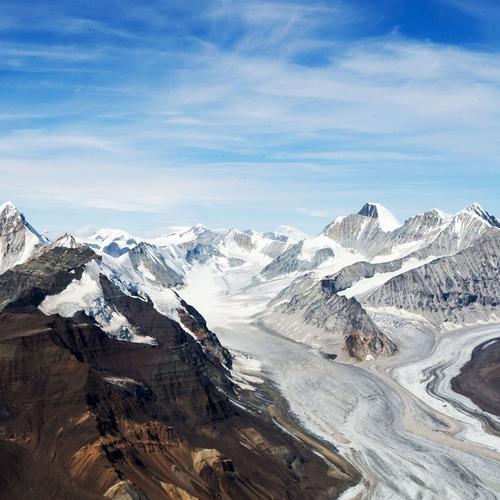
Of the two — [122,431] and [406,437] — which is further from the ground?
[122,431]

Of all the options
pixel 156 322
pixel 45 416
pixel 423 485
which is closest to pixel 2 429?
pixel 45 416

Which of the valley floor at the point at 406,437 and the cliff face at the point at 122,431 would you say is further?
the valley floor at the point at 406,437

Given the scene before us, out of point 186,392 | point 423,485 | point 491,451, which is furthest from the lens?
point 491,451

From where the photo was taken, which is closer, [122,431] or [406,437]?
[122,431]

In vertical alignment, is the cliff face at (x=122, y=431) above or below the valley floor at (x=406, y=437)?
above

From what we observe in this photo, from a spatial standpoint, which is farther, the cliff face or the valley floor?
the valley floor

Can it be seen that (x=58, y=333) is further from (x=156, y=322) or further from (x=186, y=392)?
(x=156, y=322)

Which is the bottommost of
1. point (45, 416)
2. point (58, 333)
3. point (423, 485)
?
point (423, 485)

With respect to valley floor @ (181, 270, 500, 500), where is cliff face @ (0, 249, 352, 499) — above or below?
above
